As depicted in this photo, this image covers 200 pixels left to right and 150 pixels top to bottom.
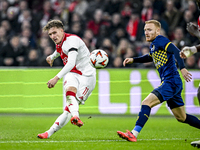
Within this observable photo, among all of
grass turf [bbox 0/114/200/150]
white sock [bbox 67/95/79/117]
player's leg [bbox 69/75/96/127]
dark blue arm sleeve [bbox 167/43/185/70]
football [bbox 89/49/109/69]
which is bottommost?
grass turf [bbox 0/114/200/150]

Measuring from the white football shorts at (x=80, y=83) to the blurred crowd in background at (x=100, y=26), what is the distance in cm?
512

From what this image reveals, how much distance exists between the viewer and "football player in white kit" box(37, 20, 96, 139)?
5.96 m

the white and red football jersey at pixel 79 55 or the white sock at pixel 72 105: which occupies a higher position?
the white and red football jersey at pixel 79 55

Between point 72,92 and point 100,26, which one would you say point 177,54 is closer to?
point 72,92

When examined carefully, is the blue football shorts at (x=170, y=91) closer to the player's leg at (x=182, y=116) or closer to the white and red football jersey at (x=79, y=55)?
the player's leg at (x=182, y=116)

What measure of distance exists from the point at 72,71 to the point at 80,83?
0.29 m

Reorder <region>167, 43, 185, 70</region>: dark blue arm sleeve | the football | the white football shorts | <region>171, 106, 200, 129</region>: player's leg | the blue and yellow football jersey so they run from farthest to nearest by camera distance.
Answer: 1. the football
2. the white football shorts
3. <region>171, 106, 200, 129</region>: player's leg
4. the blue and yellow football jersey
5. <region>167, 43, 185, 70</region>: dark blue arm sleeve

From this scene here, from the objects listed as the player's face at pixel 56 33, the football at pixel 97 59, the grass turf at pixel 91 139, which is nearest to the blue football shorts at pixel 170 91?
the grass turf at pixel 91 139

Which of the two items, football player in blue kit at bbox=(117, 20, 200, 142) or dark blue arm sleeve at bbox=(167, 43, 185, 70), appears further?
football player in blue kit at bbox=(117, 20, 200, 142)

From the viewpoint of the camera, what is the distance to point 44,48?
12.0 m

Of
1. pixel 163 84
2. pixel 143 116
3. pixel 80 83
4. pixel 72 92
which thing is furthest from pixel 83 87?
pixel 163 84

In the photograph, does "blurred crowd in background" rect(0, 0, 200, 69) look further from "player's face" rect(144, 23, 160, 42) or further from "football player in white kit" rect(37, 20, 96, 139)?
"player's face" rect(144, 23, 160, 42)

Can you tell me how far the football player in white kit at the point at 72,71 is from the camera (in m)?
5.96

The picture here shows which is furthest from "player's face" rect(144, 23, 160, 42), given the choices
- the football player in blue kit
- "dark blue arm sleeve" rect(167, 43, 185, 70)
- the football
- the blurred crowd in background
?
the blurred crowd in background
